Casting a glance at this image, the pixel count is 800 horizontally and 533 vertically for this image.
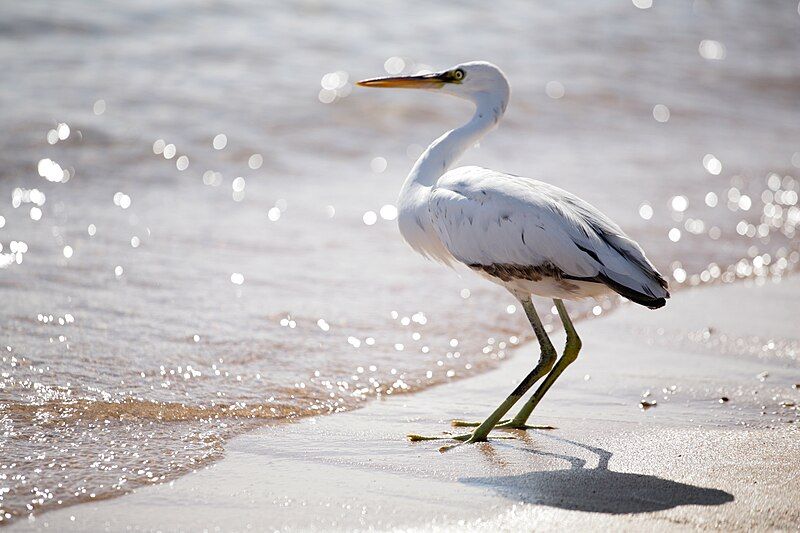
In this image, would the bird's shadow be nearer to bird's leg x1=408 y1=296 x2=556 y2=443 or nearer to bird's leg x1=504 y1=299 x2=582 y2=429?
bird's leg x1=408 y1=296 x2=556 y2=443

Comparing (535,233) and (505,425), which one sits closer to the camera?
(535,233)

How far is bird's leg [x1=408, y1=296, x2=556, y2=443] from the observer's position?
169 inches

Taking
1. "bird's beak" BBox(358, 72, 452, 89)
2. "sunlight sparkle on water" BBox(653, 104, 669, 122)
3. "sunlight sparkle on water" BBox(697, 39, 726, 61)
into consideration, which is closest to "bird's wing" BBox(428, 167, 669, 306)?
"bird's beak" BBox(358, 72, 452, 89)

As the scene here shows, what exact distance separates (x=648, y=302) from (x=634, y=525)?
104cm

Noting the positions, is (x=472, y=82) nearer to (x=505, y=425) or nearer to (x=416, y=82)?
(x=416, y=82)

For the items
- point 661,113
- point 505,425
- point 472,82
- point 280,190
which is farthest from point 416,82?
point 661,113

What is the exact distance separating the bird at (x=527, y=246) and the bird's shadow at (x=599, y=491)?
50cm

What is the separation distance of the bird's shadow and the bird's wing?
2.35 feet

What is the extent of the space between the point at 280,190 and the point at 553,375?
4.44 m

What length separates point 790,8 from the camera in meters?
19.4

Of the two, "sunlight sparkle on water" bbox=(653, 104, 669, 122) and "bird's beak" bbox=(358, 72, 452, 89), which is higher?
"sunlight sparkle on water" bbox=(653, 104, 669, 122)

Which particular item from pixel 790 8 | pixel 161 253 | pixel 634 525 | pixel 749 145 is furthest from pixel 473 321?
pixel 790 8

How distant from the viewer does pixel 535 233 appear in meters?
4.41

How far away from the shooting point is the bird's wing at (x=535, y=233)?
4230 millimetres
